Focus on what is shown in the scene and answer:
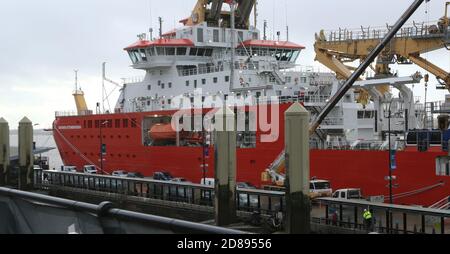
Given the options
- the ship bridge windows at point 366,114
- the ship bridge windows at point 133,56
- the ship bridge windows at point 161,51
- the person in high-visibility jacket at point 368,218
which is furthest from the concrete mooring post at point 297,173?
the ship bridge windows at point 133,56

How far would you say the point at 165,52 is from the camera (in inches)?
1371

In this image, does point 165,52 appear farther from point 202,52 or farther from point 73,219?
point 73,219

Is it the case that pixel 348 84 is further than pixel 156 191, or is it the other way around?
pixel 348 84

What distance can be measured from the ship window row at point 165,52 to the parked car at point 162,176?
28.8ft

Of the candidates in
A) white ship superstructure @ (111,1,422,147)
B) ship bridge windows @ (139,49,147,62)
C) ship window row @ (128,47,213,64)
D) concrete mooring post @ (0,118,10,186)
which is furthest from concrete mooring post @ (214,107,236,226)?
ship bridge windows @ (139,49,147,62)

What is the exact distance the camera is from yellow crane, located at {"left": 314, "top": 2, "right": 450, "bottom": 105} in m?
23.6

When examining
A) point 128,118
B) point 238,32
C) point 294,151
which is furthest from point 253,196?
point 238,32

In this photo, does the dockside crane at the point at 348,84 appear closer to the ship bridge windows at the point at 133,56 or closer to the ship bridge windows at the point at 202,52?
the ship bridge windows at the point at 202,52

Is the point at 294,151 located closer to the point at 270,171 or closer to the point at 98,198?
the point at 270,171

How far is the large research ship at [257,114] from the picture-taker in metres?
21.3

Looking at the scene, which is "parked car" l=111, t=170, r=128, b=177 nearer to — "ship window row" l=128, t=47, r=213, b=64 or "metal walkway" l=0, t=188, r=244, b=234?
"ship window row" l=128, t=47, r=213, b=64

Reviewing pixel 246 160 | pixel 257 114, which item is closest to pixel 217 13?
pixel 257 114

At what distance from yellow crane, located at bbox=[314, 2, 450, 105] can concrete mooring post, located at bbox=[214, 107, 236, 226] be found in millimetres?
12696

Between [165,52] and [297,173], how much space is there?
24480 mm
